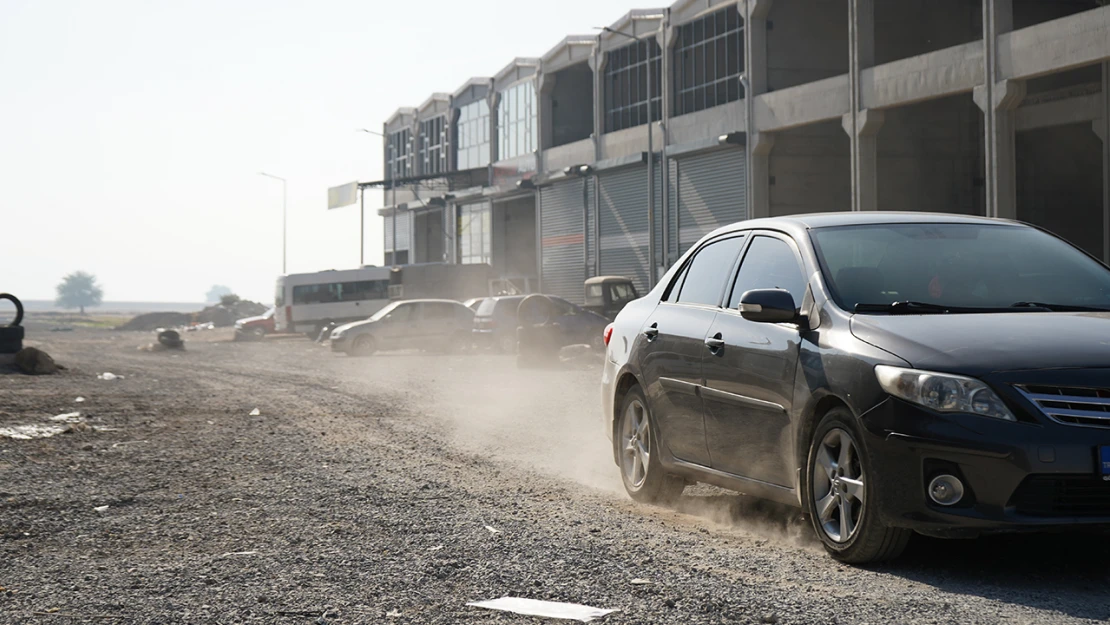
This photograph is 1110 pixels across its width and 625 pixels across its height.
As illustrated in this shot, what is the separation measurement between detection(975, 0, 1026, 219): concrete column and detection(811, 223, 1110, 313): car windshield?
25158 millimetres

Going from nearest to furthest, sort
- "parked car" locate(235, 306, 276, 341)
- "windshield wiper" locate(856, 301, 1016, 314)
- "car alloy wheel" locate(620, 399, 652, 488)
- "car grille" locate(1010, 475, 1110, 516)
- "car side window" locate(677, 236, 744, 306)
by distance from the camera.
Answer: "car grille" locate(1010, 475, 1110, 516)
"windshield wiper" locate(856, 301, 1016, 314)
"car side window" locate(677, 236, 744, 306)
"car alloy wheel" locate(620, 399, 652, 488)
"parked car" locate(235, 306, 276, 341)

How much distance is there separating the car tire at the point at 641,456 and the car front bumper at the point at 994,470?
2.35 m

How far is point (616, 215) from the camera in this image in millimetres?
54125

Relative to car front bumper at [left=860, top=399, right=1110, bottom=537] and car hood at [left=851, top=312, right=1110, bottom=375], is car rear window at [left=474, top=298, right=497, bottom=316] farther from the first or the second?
car front bumper at [left=860, top=399, right=1110, bottom=537]

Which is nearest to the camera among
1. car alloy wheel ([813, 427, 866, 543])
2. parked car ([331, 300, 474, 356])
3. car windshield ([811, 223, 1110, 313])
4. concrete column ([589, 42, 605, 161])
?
car alloy wheel ([813, 427, 866, 543])

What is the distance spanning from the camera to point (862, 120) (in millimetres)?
36625

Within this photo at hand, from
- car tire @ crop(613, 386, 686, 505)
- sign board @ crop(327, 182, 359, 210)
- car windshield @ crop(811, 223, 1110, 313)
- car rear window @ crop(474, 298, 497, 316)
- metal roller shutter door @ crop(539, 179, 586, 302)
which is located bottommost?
car tire @ crop(613, 386, 686, 505)

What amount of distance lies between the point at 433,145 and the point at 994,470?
251 ft

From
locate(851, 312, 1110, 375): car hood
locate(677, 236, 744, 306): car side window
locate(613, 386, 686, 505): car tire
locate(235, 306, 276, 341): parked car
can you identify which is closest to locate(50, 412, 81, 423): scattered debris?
locate(613, 386, 686, 505): car tire

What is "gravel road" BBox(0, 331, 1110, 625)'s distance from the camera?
4773mm

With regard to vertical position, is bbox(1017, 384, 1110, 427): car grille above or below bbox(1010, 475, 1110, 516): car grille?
above

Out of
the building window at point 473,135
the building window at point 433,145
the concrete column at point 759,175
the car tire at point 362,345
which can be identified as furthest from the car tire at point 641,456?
the building window at point 433,145

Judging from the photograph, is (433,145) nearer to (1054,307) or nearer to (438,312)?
(438,312)

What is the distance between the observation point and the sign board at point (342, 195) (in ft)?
259
